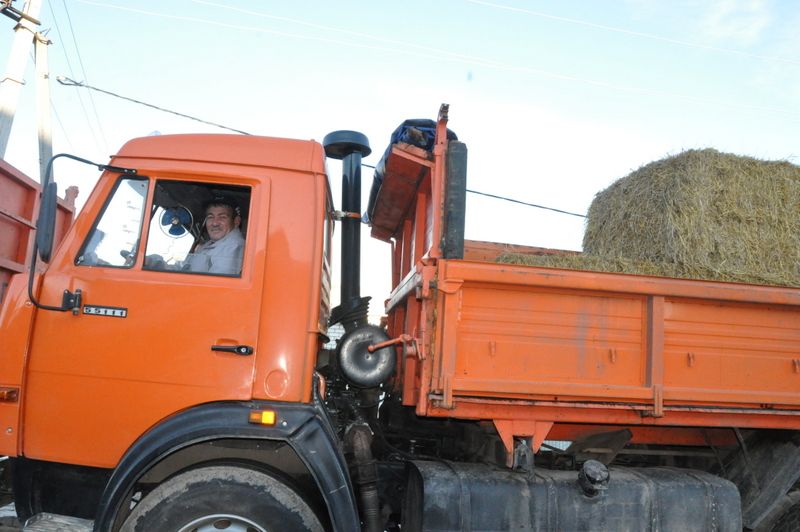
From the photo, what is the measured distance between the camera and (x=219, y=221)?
11.9 feet

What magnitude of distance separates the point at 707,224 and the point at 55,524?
4.80m

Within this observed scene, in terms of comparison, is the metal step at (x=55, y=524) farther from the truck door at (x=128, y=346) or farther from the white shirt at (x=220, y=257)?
the white shirt at (x=220, y=257)

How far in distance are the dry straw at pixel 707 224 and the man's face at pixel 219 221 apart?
203cm

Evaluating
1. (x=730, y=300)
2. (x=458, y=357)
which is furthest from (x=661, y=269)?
(x=458, y=357)

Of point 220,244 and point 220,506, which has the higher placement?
point 220,244

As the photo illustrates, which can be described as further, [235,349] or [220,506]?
[235,349]

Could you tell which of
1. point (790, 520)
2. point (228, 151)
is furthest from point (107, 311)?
point (790, 520)

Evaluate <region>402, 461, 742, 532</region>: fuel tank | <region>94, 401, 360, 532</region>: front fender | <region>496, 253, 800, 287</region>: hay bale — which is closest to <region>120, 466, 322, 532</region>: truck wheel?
<region>94, 401, 360, 532</region>: front fender

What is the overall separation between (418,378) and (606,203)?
3.19 m

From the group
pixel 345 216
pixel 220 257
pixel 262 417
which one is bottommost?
pixel 262 417

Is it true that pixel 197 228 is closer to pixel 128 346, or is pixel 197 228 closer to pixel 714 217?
pixel 128 346

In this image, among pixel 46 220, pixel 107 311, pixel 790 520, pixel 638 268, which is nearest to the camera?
pixel 46 220

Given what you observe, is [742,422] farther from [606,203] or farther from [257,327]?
[257,327]

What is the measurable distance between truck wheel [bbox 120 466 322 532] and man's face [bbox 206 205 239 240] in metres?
1.38
